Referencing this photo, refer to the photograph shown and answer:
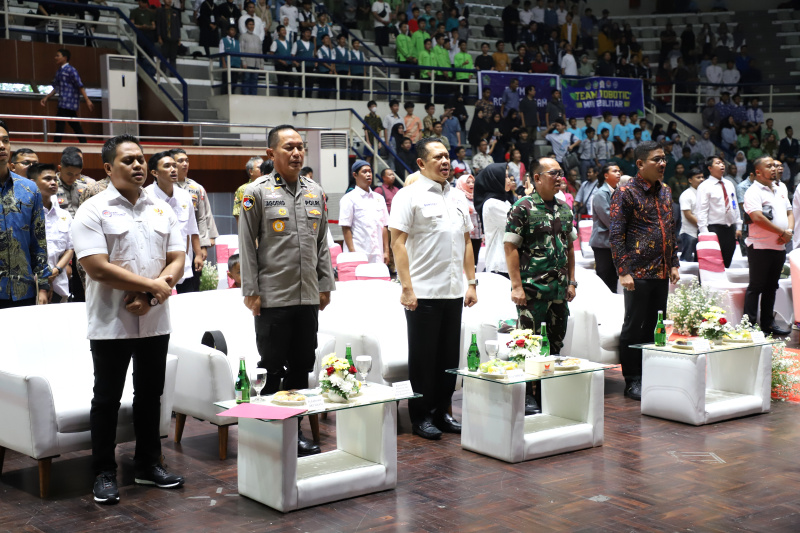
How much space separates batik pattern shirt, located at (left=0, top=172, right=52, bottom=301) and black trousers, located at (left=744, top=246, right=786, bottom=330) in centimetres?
586

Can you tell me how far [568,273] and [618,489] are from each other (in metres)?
1.66

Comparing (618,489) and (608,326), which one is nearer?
(618,489)

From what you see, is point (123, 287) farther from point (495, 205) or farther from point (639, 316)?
point (495, 205)

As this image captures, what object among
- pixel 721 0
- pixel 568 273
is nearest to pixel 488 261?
pixel 568 273

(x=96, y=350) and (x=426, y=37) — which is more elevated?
(x=426, y=37)

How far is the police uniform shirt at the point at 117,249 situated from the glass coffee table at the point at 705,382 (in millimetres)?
3036

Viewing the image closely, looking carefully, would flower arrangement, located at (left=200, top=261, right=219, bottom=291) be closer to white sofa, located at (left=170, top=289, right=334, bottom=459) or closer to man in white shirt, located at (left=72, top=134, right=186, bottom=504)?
white sofa, located at (left=170, top=289, right=334, bottom=459)

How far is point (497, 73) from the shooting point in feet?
55.3

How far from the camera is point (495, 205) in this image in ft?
23.6

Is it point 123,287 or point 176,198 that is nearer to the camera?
point 123,287

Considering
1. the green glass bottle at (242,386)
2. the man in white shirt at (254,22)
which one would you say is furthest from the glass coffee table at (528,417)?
the man in white shirt at (254,22)

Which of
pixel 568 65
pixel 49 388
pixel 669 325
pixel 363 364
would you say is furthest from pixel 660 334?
pixel 568 65

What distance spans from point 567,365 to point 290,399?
1.65 m

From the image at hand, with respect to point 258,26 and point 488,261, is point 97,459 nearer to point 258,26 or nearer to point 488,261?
point 488,261
